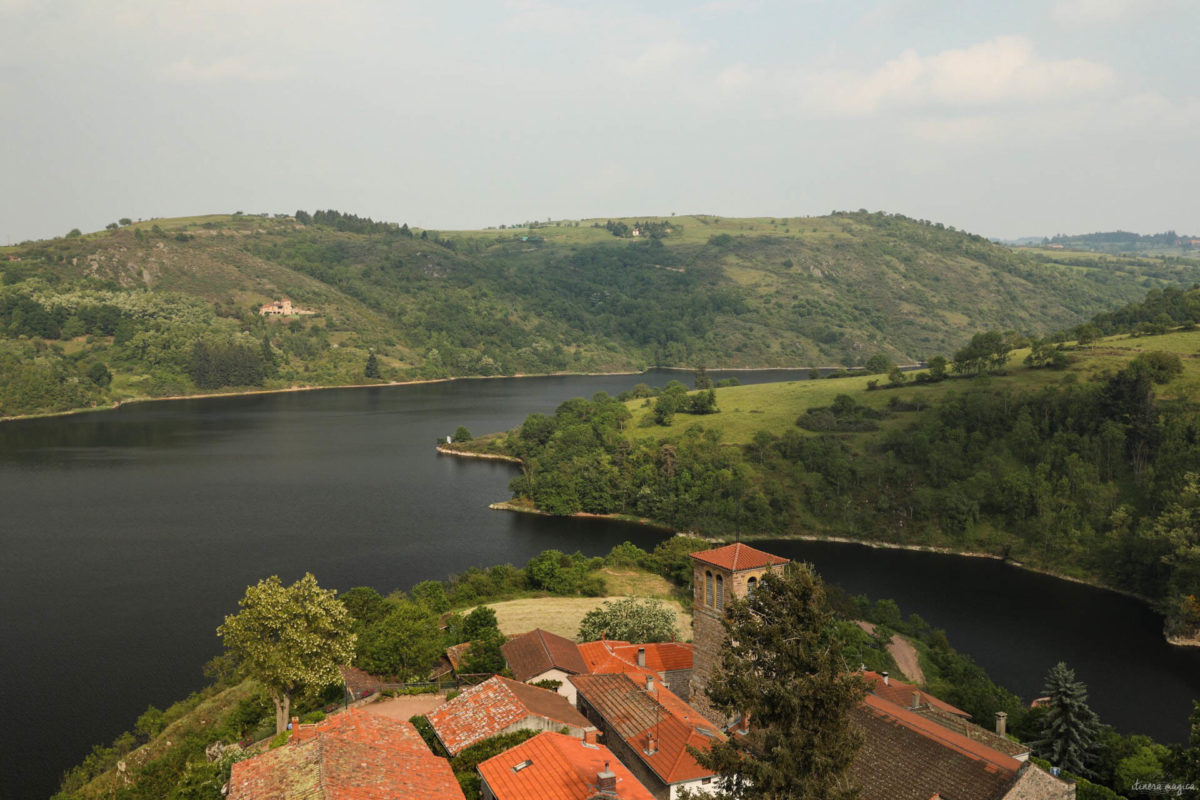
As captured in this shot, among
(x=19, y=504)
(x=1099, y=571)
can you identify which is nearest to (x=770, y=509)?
(x=1099, y=571)

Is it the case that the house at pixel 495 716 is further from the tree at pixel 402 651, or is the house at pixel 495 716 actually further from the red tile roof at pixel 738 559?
the tree at pixel 402 651

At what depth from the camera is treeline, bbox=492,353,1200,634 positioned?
234 ft

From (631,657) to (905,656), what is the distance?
77.4ft

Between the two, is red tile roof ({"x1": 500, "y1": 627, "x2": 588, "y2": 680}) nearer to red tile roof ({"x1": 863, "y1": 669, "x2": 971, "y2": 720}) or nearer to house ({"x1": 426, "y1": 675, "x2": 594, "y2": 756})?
house ({"x1": 426, "y1": 675, "x2": 594, "y2": 756})

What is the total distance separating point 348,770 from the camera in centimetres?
2209

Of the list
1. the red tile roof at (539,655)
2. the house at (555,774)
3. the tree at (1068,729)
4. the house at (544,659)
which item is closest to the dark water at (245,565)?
the tree at (1068,729)

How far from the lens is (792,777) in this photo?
17484 mm

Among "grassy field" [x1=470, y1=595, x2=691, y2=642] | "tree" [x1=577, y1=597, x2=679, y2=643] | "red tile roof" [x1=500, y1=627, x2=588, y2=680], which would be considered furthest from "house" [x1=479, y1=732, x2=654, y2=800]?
"grassy field" [x1=470, y1=595, x2=691, y2=642]

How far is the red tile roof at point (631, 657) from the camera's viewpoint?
36691 millimetres

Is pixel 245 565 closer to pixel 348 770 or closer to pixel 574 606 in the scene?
pixel 574 606

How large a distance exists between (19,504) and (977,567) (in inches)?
4001

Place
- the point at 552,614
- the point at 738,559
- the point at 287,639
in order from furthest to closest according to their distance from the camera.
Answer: the point at 552,614
the point at 287,639
the point at 738,559

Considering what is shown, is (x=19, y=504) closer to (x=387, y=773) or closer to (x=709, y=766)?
(x=387, y=773)

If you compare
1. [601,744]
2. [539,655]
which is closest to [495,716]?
[601,744]
